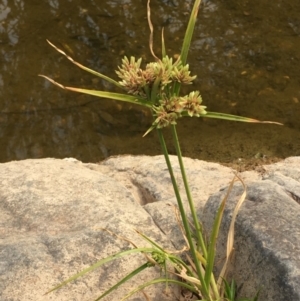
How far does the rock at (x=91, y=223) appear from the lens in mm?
2094

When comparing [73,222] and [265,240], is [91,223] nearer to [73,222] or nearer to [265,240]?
[73,222]

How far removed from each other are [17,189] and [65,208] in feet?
0.92

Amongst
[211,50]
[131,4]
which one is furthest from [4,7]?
[211,50]

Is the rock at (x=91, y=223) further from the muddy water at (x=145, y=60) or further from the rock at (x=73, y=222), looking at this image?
the muddy water at (x=145, y=60)

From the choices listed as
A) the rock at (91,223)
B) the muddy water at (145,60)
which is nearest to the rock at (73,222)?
the rock at (91,223)

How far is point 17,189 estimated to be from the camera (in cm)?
262

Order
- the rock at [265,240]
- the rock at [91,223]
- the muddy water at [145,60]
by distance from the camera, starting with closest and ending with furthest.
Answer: the rock at [265,240], the rock at [91,223], the muddy water at [145,60]

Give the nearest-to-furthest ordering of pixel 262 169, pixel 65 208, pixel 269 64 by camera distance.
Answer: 1. pixel 65 208
2. pixel 262 169
3. pixel 269 64

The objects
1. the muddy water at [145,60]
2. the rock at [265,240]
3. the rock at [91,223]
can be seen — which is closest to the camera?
the rock at [265,240]

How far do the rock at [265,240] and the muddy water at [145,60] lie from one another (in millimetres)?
1887

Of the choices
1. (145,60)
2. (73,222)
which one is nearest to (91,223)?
(73,222)

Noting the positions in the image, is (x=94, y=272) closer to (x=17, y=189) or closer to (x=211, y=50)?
(x=17, y=189)

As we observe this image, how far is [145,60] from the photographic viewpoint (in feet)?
16.8

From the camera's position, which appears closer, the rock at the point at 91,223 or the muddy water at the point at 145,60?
the rock at the point at 91,223
